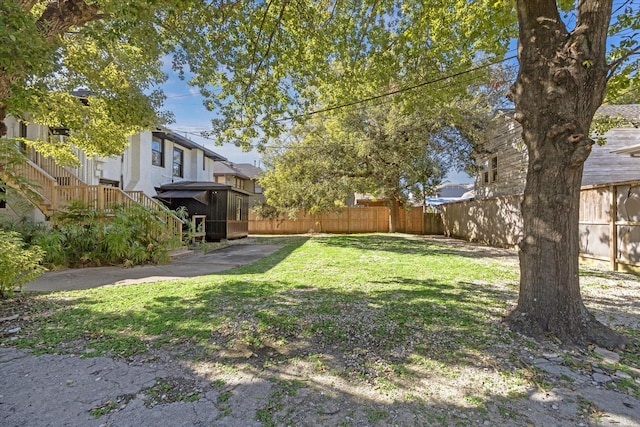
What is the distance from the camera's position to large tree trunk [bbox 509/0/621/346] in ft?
10.7

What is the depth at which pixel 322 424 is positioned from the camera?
2045 mm

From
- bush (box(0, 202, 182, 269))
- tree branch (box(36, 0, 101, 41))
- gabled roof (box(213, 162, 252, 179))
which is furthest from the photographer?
gabled roof (box(213, 162, 252, 179))

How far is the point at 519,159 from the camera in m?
13.4

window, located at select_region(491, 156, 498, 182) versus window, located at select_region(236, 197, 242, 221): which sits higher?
window, located at select_region(491, 156, 498, 182)

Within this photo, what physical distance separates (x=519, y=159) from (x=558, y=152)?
464 inches

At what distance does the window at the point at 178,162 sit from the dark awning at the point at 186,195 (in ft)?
8.88

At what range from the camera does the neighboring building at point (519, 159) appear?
1264 centimetres

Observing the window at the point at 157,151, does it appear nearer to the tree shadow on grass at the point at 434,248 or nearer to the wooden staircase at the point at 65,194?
the wooden staircase at the point at 65,194

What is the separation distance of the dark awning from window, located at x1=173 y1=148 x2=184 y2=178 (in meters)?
2.71

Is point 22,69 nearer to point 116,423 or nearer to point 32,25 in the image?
point 32,25

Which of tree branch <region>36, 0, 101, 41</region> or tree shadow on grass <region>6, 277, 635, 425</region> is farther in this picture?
tree branch <region>36, 0, 101, 41</region>

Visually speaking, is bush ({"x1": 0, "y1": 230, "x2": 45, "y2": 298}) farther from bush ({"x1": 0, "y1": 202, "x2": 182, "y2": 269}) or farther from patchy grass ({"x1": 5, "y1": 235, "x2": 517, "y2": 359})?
bush ({"x1": 0, "y1": 202, "x2": 182, "y2": 269})

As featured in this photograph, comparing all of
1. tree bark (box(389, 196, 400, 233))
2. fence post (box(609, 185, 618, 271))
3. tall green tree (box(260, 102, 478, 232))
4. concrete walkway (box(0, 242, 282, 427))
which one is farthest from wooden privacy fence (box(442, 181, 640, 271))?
tree bark (box(389, 196, 400, 233))

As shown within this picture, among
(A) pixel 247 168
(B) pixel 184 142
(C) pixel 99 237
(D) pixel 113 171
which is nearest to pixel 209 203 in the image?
(D) pixel 113 171
